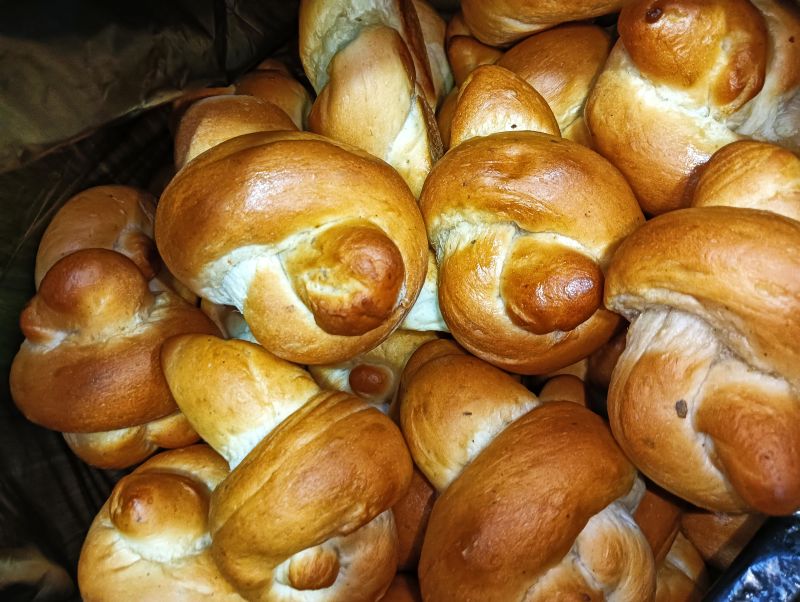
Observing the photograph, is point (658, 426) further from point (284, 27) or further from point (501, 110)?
point (284, 27)

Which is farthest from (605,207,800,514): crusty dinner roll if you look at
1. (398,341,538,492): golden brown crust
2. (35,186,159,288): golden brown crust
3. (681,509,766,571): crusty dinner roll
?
(35,186,159,288): golden brown crust

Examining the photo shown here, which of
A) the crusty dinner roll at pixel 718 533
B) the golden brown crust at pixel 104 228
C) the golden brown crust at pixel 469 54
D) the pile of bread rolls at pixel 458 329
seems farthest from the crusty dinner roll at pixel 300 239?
the crusty dinner roll at pixel 718 533

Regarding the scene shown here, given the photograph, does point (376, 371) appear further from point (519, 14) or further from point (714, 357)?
point (519, 14)

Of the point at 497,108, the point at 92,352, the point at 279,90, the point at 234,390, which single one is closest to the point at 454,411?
the point at 234,390

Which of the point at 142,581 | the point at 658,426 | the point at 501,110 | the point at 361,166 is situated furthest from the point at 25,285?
the point at 658,426

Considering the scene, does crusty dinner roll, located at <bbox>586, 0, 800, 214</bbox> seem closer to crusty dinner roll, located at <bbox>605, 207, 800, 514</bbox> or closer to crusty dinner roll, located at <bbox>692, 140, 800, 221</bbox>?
crusty dinner roll, located at <bbox>692, 140, 800, 221</bbox>
